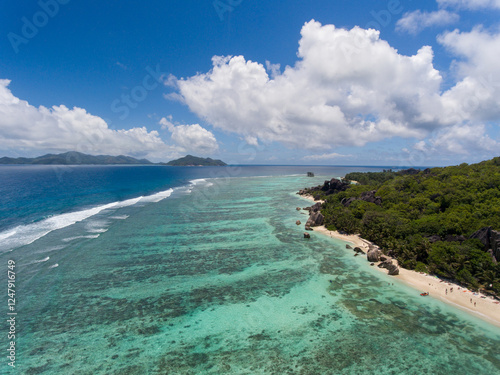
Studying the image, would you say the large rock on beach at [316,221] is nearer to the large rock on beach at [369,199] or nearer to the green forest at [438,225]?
the green forest at [438,225]

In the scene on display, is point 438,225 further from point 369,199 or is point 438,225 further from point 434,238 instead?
point 369,199

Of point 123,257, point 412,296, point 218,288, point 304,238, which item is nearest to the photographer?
point 412,296

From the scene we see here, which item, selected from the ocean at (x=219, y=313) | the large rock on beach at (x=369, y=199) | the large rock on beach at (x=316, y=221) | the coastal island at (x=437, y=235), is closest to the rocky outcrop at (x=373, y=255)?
the coastal island at (x=437, y=235)

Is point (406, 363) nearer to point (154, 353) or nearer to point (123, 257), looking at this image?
point (154, 353)


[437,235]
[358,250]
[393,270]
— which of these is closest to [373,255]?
[358,250]

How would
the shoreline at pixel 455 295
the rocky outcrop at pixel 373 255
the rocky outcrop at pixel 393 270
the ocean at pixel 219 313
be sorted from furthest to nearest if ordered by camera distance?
1. the rocky outcrop at pixel 373 255
2. the rocky outcrop at pixel 393 270
3. the shoreline at pixel 455 295
4. the ocean at pixel 219 313

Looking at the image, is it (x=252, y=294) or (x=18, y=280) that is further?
(x=18, y=280)

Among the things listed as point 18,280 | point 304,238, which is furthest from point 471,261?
point 18,280
